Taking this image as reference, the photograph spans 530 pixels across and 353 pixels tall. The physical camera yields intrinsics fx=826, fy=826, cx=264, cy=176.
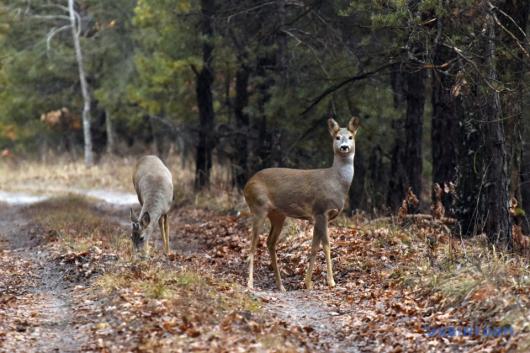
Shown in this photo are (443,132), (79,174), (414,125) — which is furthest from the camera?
(79,174)

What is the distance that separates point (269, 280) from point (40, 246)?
4970mm

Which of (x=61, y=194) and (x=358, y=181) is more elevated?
(x=358, y=181)

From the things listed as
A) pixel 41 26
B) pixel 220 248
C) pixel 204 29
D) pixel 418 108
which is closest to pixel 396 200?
pixel 418 108

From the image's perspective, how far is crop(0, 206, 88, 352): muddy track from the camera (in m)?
8.05

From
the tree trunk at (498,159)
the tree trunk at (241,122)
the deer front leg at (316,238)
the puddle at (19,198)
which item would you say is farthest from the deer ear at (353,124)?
the puddle at (19,198)

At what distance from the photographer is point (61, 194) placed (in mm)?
24797

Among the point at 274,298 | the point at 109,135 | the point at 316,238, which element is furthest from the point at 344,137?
the point at 109,135

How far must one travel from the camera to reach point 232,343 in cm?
754

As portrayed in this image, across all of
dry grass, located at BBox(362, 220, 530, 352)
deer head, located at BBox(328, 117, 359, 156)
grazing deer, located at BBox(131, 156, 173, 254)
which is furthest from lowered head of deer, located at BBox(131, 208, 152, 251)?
dry grass, located at BBox(362, 220, 530, 352)

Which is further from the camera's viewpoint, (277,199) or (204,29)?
(204,29)

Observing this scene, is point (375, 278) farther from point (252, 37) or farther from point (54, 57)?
point (54, 57)

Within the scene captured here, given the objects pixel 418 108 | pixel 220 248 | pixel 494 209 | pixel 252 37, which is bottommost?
pixel 220 248

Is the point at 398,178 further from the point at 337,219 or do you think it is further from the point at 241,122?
the point at 241,122

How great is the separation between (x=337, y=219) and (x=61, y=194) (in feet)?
39.2
